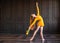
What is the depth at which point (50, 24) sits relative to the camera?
15742mm

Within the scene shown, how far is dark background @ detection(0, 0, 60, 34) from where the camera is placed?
15719mm

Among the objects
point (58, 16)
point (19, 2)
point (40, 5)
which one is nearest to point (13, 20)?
point (19, 2)

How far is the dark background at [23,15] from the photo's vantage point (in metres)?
15.7

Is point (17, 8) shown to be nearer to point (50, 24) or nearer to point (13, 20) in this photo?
point (13, 20)

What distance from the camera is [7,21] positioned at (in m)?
15.9

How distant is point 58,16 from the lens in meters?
15.7

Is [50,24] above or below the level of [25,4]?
below

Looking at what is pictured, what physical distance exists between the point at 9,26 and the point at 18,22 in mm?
804

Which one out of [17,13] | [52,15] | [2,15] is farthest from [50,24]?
[2,15]

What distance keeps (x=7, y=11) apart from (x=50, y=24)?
3.66 meters

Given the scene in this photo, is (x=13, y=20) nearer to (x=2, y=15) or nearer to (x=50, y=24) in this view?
(x=2, y=15)

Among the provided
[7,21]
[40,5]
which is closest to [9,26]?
[7,21]

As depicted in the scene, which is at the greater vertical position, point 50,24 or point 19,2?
point 19,2

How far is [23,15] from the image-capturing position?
15.9 meters
